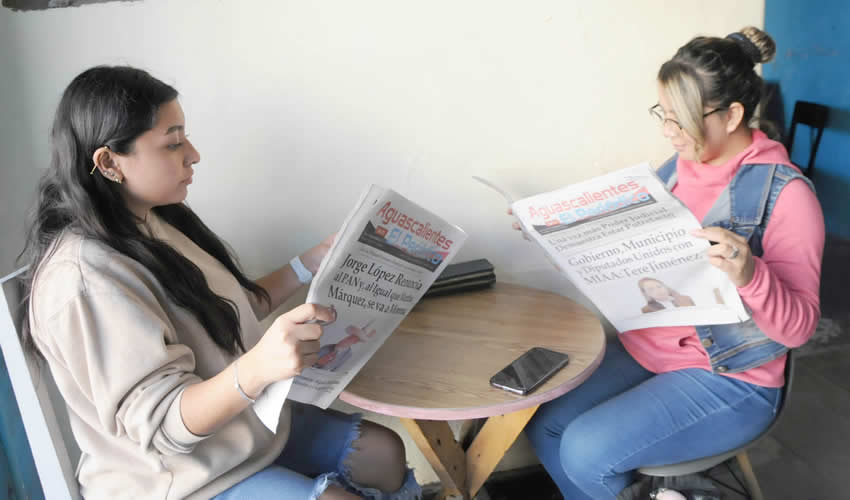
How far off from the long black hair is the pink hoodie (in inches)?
41.8

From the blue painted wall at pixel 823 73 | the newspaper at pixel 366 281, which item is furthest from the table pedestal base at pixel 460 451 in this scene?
the blue painted wall at pixel 823 73

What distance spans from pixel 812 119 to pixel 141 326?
260 centimetres

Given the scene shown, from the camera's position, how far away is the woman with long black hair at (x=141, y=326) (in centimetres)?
100

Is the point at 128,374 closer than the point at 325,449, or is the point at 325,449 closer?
the point at 128,374

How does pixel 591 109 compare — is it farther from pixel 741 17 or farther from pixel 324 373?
pixel 324 373

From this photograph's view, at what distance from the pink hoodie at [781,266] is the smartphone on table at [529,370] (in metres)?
0.40

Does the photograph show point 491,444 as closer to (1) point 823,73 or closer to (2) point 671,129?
(2) point 671,129

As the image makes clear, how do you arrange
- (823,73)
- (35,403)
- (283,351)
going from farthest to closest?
(823,73) < (35,403) < (283,351)

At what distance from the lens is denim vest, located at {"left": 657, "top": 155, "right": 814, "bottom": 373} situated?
1.33m

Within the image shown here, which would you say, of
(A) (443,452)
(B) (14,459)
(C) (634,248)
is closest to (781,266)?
(C) (634,248)

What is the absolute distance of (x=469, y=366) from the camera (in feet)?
4.32

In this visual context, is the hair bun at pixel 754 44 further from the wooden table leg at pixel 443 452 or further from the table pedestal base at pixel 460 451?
the wooden table leg at pixel 443 452

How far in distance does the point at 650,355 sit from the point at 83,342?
4.13 ft

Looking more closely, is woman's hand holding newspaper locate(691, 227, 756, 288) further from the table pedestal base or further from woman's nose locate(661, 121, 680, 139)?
the table pedestal base
